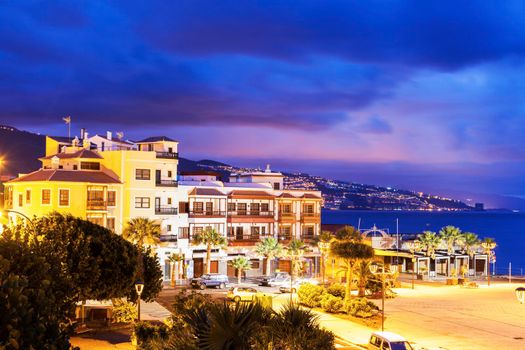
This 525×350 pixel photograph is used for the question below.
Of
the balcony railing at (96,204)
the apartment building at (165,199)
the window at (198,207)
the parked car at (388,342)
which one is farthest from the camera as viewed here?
the window at (198,207)

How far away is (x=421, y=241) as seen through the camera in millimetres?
88312

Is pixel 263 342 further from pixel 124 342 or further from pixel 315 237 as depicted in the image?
pixel 315 237

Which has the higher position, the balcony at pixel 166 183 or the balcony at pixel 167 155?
the balcony at pixel 167 155

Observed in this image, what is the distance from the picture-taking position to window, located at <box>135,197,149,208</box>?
70.8 meters

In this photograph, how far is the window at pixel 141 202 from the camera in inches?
2785

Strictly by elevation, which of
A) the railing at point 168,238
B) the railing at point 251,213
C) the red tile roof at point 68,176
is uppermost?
the red tile roof at point 68,176

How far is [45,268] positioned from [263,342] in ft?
16.6

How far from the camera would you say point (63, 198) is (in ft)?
215

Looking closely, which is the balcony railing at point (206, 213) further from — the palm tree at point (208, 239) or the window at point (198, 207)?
the palm tree at point (208, 239)

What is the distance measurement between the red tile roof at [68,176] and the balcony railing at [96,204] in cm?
204

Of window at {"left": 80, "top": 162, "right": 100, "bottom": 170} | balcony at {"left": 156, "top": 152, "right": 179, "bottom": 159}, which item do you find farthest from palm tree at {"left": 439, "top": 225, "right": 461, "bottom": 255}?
window at {"left": 80, "top": 162, "right": 100, "bottom": 170}

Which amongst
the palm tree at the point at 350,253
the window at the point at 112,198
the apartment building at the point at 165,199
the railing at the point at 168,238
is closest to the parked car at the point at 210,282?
the apartment building at the point at 165,199

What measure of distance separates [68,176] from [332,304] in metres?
32.4

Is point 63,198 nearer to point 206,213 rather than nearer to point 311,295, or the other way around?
point 206,213
